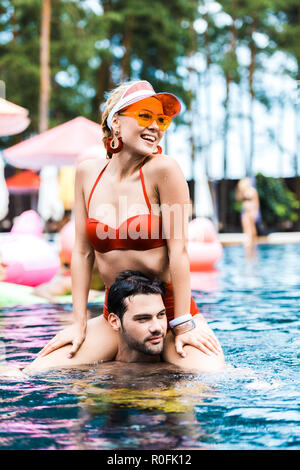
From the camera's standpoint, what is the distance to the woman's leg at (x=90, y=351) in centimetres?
391

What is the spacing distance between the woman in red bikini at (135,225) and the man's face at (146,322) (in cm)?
12

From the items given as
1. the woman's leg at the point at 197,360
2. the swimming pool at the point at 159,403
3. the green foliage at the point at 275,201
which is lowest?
the swimming pool at the point at 159,403

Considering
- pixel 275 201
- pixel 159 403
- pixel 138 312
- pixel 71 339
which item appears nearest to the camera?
pixel 159 403

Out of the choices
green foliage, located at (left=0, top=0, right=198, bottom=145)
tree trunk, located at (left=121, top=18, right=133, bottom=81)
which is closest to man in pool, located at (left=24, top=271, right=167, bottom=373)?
green foliage, located at (left=0, top=0, right=198, bottom=145)

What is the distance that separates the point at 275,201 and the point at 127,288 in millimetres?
25477

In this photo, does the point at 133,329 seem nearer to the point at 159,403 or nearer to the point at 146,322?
the point at 146,322

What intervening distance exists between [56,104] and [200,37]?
27.1ft

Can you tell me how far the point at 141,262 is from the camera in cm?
381

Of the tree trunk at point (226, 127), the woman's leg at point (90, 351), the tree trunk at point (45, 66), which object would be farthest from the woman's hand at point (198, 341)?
the tree trunk at point (226, 127)

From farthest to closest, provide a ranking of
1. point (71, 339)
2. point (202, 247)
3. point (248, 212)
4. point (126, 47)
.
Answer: point (126, 47)
point (248, 212)
point (202, 247)
point (71, 339)

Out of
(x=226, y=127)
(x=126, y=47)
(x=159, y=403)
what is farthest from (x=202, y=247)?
(x=226, y=127)

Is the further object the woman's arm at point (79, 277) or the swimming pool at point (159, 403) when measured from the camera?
the woman's arm at point (79, 277)

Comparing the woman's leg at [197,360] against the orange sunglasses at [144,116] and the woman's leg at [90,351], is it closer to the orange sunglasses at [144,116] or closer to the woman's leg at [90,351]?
the woman's leg at [90,351]

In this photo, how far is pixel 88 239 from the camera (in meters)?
3.92
